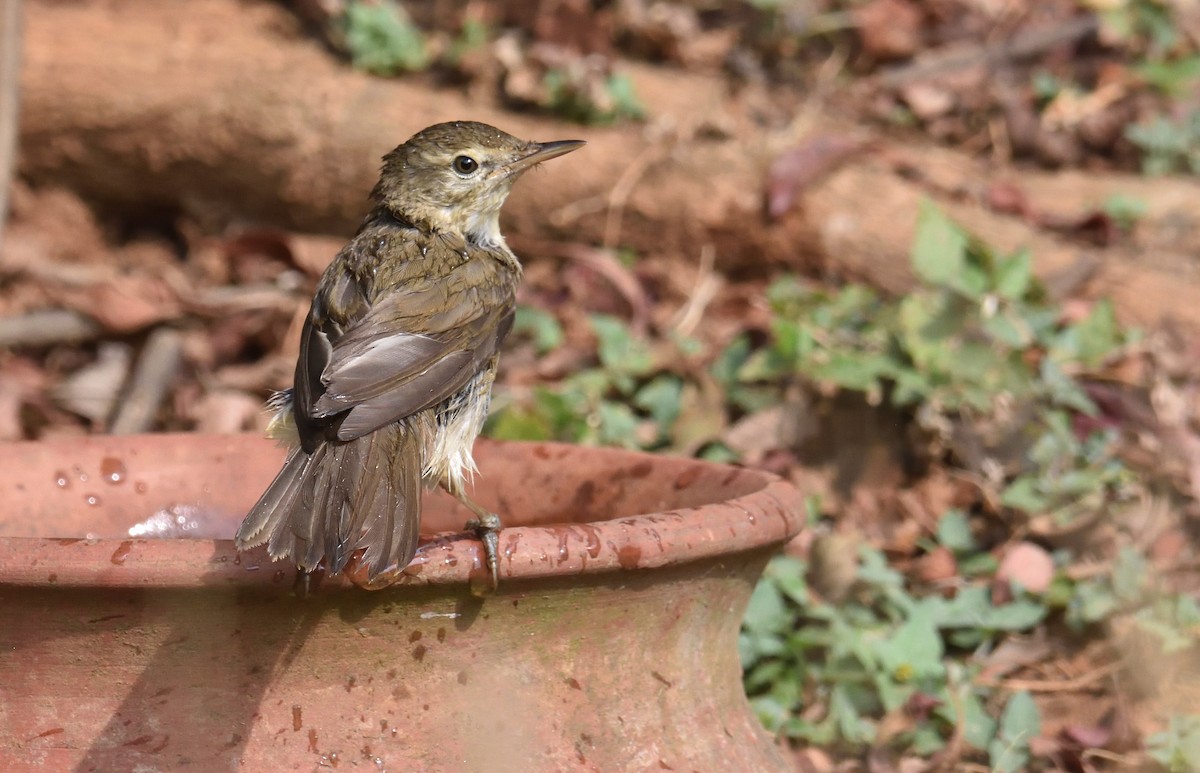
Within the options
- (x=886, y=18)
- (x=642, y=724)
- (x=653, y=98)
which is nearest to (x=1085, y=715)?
(x=642, y=724)

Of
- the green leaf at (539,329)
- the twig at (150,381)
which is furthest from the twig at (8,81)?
the green leaf at (539,329)

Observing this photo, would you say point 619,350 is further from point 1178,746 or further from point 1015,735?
point 1178,746

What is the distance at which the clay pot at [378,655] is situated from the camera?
2.41 meters

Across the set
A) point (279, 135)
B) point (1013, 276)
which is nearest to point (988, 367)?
point (1013, 276)

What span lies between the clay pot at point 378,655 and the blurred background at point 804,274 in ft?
4.62

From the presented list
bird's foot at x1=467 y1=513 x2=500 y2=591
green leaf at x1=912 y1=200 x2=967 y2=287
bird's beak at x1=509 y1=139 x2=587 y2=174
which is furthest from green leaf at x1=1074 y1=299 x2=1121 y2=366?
bird's foot at x1=467 y1=513 x2=500 y2=591

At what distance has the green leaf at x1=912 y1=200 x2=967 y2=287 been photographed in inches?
185

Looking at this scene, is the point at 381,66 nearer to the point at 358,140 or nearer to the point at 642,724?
the point at 358,140

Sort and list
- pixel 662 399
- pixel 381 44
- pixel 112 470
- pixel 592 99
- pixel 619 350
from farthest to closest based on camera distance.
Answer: pixel 381 44
pixel 592 99
pixel 619 350
pixel 662 399
pixel 112 470

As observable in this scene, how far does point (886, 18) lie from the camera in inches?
290

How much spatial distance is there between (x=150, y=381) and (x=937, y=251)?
3013 mm

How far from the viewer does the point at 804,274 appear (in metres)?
6.14

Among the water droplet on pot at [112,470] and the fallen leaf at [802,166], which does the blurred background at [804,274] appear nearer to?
the fallen leaf at [802,166]

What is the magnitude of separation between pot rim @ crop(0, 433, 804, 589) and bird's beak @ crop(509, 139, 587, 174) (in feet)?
4.79
